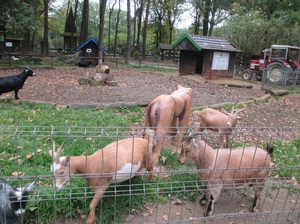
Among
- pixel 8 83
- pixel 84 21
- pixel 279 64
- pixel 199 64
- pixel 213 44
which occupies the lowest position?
pixel 8 83

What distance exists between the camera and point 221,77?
56.9 feet

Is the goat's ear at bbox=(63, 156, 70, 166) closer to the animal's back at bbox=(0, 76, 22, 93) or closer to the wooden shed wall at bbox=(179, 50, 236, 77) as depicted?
the animal's back at bbox=(0, 76, 22, 93)

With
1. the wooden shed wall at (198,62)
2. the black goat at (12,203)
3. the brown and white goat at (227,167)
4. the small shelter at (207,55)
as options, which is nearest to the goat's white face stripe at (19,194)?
the black goat at (12,203)

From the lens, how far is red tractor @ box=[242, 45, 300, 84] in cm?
1505

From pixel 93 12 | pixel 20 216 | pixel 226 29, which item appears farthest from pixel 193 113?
pixel 93 12

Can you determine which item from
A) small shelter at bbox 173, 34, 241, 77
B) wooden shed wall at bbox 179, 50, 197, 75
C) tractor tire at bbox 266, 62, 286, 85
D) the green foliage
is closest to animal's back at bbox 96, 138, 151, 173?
the green foliage

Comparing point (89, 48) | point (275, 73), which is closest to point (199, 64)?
point (275, 73)

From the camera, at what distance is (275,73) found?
15.5 metres

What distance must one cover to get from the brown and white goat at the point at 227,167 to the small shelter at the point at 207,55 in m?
13.6

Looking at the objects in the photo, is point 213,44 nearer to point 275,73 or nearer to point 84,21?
point 275,73

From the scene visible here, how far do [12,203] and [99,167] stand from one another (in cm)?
91

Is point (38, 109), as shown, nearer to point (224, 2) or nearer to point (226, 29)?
point (226, 29)

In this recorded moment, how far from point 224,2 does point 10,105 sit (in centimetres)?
2522

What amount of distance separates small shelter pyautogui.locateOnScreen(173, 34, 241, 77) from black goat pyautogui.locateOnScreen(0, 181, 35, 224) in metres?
14.8
